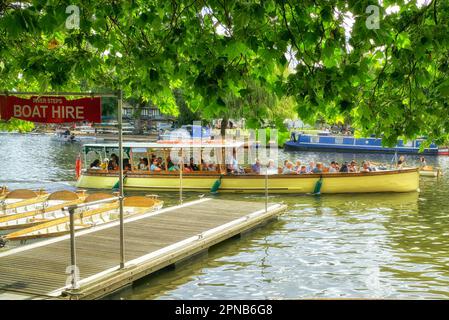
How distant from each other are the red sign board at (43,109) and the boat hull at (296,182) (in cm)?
1994

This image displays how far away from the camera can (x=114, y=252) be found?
41.1 feet

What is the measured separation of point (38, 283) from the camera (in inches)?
402

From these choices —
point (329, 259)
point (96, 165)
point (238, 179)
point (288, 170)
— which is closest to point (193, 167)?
point (238, 179)

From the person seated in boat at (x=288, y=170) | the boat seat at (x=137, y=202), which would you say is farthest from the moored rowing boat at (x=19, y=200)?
the person seated in boat at (x=288, y=170)

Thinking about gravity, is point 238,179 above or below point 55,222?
above

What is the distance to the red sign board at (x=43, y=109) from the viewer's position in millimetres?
8336

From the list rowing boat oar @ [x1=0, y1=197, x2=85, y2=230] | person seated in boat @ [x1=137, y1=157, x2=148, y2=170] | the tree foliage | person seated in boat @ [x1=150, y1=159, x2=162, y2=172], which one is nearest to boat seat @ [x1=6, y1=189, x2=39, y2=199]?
rowing boat oar @ [x1=0, y1=197, x2=85, y2=230]

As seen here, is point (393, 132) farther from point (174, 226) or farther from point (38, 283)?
point (174, 226)

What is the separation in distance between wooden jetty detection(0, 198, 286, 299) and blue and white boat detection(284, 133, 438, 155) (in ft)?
134

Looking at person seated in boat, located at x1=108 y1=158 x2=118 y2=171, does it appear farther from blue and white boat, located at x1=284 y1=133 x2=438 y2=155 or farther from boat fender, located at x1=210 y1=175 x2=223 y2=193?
blue and white boat, located at x1=284 y1=133 x2=438 y2=155

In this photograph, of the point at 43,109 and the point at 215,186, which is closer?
the point at 43,109

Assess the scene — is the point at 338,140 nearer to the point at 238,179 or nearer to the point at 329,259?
the point at 238,179

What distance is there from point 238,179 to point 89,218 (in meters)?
12.0
